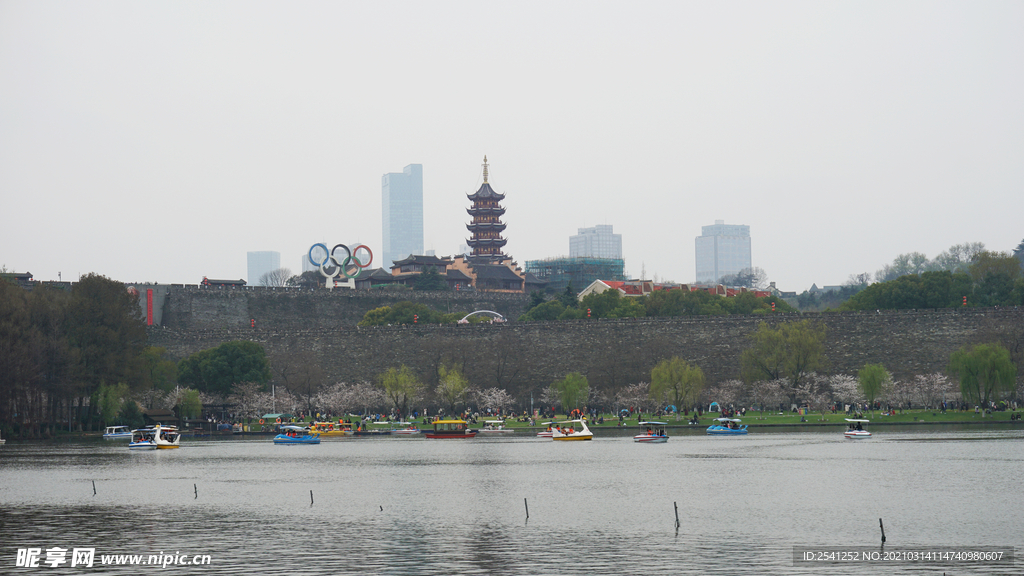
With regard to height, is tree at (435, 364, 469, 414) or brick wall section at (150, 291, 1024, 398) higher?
brick wall section at (150, 291, 1024, 398)

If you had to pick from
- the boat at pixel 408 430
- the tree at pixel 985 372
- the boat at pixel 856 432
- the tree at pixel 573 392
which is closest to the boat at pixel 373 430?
the boat at pixel 408 430

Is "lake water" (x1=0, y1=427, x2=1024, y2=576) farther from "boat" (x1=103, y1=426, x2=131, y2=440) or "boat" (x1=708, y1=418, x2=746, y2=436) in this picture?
"boat" (x1=103, y1=426, x2=131, y2=440)

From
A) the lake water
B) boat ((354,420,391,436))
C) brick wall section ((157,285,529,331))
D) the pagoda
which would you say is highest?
the pagoda

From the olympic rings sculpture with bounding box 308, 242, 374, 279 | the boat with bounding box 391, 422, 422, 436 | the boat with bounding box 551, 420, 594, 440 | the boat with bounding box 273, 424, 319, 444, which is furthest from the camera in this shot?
the olympic rings sculpture with bounding box 308, 242, 374, 279

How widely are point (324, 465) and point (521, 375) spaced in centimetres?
4538

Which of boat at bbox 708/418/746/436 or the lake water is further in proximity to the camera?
boat at bbox 708/418/746/436

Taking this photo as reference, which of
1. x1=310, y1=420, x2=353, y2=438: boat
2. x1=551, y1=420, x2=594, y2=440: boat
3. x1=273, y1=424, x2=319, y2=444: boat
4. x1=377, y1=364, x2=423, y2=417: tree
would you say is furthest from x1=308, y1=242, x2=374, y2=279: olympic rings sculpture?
x1=551, y1=420, x2=594, y2=440: boat

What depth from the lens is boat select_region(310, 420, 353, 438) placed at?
83.6 meters

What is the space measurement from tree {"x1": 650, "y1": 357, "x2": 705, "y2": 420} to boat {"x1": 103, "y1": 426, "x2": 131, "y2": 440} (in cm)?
3833

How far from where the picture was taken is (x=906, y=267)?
7461 inches

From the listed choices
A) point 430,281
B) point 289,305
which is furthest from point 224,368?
point 430,281

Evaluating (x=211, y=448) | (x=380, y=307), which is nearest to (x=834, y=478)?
(x=211, y=448)

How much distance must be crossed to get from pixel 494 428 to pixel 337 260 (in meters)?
67.0

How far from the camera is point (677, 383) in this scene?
82500mm
